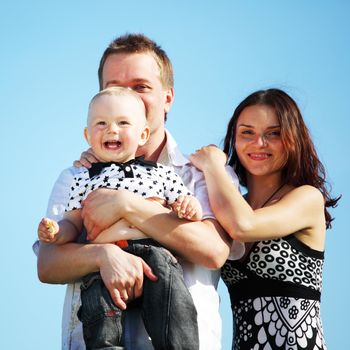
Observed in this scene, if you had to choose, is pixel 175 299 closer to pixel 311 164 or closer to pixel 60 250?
pixel 60 250

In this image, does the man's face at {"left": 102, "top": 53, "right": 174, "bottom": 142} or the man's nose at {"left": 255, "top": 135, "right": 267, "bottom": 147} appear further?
the man's nose at {"left": 255, "top": 135, "right": 267, "bottom": 147}

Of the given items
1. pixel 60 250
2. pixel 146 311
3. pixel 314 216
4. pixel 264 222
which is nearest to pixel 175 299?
pixel 146 311

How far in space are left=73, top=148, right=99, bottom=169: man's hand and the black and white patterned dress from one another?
4.43 feet

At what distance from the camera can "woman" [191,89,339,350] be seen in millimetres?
5035

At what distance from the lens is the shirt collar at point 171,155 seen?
5.26 metres

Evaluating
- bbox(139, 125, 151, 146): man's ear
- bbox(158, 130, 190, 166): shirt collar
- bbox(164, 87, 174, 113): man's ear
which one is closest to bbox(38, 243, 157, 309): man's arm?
bbox(139, 125, 151, 146): man's ear

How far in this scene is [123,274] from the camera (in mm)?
4109

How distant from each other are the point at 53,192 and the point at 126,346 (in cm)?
140

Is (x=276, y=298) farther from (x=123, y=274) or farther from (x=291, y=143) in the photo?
(x=123, y=274)

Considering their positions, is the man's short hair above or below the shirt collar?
above

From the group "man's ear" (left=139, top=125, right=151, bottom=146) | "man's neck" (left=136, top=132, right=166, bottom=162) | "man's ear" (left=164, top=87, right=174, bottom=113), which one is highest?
"man's ear" (left=164, top=87, right=174, bottom=113)

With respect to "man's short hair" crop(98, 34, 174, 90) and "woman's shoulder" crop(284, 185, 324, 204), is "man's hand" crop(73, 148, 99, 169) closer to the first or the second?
"man's short hair" crop(98, 34, 174, 90)

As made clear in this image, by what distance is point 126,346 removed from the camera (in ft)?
13.5

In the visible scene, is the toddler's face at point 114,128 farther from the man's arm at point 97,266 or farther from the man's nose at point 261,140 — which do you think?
the man's nose at point 261,140
